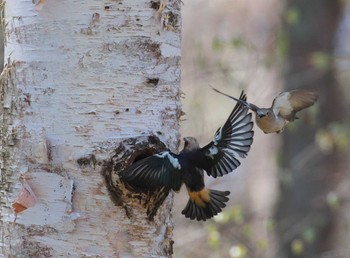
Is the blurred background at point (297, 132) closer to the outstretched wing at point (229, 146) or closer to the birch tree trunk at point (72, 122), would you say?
the outstretched wing at point (229, 146)

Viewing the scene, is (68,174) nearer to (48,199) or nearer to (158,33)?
(48,199)

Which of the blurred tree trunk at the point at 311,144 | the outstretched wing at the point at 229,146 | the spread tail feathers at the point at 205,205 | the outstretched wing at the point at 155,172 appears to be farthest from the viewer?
the blurred tree trunk at the point at 311,144

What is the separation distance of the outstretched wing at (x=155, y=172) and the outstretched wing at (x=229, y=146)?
0.10 meters

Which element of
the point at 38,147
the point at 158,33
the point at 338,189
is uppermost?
the point at 158,33

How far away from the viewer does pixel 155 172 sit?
1666mm

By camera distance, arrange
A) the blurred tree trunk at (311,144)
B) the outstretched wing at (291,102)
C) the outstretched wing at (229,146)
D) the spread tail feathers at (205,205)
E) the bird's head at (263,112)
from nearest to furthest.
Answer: the outstretched wing at (229,146)
the spread tail feathers at (205,205)
the bird's head at (263,112)
the outstretched wing at (291,102)
the blurred tree trunk at (311,144)

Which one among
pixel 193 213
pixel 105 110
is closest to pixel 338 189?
pixel 193 213

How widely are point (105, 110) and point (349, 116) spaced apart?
4.41m

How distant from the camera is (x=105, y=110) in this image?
1.71m

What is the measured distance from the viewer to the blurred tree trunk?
5.20 meters

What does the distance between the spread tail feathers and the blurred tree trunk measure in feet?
10.5

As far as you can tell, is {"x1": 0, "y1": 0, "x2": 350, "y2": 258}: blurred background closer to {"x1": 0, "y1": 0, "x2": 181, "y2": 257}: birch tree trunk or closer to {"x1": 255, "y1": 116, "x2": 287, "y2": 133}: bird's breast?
{"x1": 255, "y1": 116, "x2": 287, "y2": 133}: bird's breast

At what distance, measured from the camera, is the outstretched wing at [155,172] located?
5.41 ft

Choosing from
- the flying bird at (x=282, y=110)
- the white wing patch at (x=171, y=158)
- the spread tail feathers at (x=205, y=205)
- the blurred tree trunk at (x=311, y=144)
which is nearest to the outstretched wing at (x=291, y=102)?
the flying bird at (x=282, y=110)
